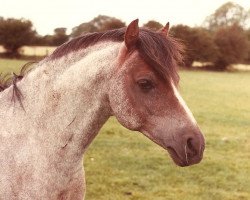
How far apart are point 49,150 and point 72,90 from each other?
48 centimetres

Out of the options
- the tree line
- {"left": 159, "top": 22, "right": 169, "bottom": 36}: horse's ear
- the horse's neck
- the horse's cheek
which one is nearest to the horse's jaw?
the horse's cheek

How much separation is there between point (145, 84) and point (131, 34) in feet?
1.17

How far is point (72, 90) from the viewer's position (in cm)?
311

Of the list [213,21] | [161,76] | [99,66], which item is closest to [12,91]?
[99,66]

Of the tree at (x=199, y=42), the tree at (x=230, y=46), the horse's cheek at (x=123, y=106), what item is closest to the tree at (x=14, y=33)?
the tree at (x=199, y=42)

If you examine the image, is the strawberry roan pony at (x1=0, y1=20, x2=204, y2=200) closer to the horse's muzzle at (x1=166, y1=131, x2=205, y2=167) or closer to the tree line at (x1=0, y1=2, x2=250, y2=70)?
the horse's muzzle at (x1=166, y1=131, x2=205, y2=167)

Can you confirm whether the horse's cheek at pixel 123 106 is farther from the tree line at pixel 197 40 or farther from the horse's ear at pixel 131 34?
the tree line at pixel 197 40

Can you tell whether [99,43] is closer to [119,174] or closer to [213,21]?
[119,174]

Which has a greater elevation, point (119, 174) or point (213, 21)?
point (119, 174)

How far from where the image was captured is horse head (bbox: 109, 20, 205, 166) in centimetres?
288

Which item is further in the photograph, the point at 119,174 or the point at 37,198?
the point at 119,174

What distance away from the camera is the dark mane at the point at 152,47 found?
2.92m

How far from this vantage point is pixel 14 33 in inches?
1940

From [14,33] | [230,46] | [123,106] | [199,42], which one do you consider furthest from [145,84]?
[230,46]
